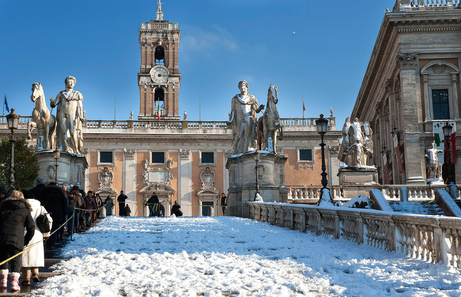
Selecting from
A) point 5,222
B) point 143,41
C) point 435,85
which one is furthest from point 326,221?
point 143,41

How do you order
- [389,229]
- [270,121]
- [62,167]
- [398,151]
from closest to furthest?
[389,229] < [62,167] < [270,121] < [398,151]

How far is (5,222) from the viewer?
7992 millimetres

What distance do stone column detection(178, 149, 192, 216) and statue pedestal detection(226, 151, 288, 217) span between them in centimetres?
3122

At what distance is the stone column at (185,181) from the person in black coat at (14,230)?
4869cm

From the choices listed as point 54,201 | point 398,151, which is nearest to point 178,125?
point 398,151

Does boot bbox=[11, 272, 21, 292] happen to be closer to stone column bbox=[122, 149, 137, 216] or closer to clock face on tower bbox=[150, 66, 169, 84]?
stone column bbox=[122, 149, 137, 216]

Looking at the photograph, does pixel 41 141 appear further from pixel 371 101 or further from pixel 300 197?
pixel 371 101

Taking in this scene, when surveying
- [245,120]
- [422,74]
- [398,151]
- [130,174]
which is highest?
[422,74]

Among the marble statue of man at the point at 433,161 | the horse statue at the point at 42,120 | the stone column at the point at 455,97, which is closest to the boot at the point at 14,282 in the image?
the horse statue at the point at 42,120

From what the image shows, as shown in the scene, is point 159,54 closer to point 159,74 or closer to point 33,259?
point 159,74

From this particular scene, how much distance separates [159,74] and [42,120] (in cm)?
4415

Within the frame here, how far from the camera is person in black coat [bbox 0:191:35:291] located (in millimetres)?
7773

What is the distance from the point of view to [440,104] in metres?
36.0

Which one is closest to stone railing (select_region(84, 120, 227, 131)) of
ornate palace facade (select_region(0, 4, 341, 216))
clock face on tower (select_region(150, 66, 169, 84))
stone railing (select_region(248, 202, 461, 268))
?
ornate palace facade (select_region(0, 4, 341, 216))
